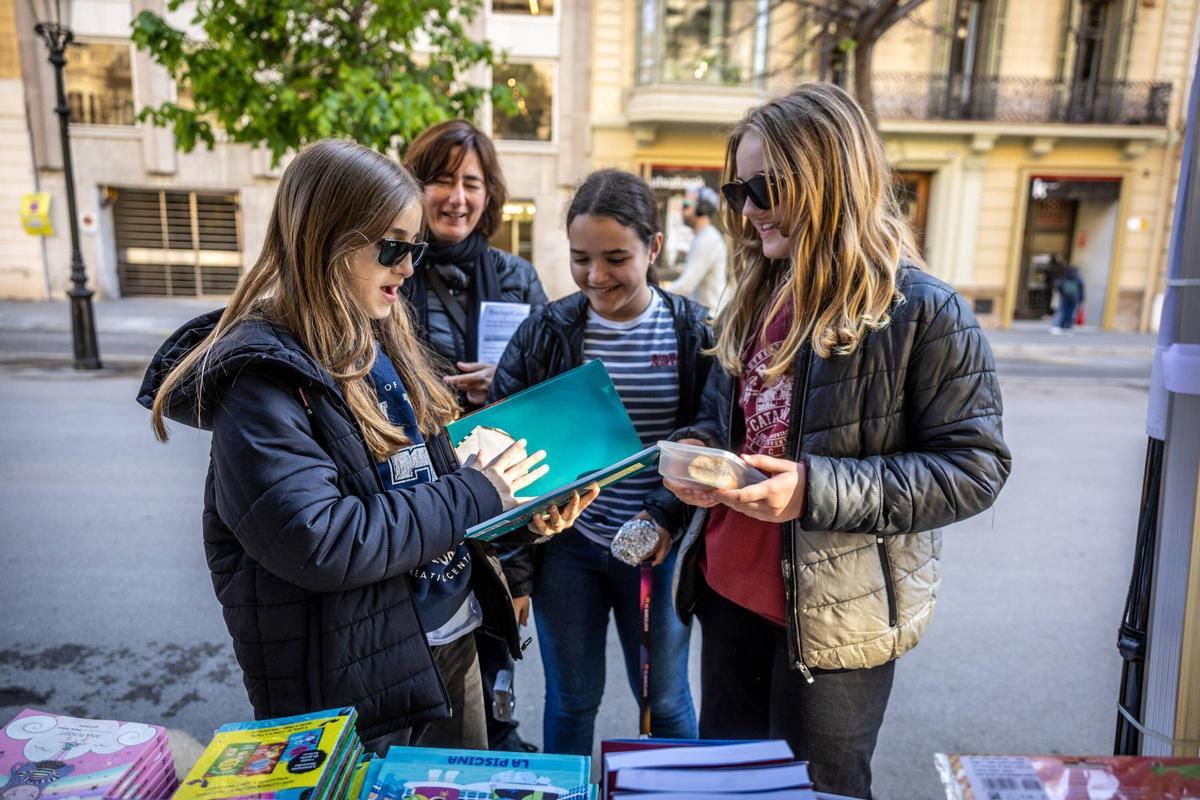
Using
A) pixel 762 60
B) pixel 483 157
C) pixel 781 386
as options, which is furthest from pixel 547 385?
pixel 762 60

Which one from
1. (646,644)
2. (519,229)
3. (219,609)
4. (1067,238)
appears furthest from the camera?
(1067,238)

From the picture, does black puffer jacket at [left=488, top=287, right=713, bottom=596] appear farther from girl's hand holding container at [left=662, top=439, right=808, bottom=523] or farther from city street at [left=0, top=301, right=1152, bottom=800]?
city street at [left=0, top=301, right=1152, bottom=800]

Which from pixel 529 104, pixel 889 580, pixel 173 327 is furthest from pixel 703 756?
pixel 529 104

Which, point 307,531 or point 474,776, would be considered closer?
point 474,776

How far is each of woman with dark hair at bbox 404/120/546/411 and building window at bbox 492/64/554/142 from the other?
1462 centimetres

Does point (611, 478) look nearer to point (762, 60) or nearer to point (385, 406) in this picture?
point (385, 406)

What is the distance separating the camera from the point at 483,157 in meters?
2.69

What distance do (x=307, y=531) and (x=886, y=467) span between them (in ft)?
3.55

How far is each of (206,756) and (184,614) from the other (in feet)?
10.3

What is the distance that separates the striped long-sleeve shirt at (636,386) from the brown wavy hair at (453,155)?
81 centimetres

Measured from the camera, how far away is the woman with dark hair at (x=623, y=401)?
2.15 meters

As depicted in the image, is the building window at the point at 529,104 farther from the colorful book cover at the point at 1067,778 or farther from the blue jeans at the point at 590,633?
the colorful book cover at the point at 1067,778

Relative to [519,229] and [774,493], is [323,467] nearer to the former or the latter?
[774,493]

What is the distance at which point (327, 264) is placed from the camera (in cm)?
147
